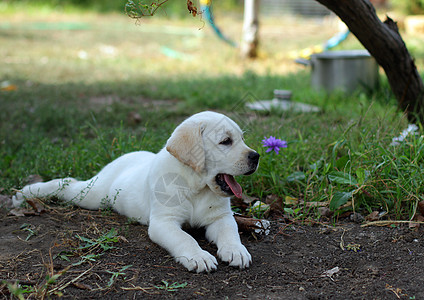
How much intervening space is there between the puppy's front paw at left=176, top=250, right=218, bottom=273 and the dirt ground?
38 millimetres

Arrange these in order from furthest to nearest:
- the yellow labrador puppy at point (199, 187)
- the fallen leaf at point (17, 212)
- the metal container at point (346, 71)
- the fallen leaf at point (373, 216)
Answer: the metal container at point (346, 71) < the fallen leaf at point (17, 212) < the fallen leaf at point (373, 216) < the yellow labrador puppy at point (199, 187)

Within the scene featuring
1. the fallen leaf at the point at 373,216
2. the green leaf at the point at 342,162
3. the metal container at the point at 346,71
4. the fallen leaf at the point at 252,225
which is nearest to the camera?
the fallen leaf at the point at 252,225

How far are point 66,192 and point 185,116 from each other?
2.52 metres

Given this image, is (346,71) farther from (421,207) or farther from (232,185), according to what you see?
(232,185)

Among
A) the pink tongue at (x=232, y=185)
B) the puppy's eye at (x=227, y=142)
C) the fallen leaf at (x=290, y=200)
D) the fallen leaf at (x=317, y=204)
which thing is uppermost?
the puppy's eye at (x=227, y=142)

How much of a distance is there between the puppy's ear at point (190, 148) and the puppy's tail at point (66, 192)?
3.17 feet

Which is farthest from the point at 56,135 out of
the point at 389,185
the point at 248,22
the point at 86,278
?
the point at 248,22

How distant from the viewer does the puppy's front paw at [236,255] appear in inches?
108

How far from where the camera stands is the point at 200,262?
2693 millimetres

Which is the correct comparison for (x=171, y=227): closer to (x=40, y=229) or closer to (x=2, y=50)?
(x=40, y=229)

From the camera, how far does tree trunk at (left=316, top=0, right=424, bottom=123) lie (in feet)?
14.1

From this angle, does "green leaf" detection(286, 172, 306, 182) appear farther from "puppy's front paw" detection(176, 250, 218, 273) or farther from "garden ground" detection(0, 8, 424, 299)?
"puppy's front paw" detection(176, 250, 218, 273)

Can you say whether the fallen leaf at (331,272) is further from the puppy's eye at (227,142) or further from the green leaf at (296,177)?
the green leaf at (296,177)

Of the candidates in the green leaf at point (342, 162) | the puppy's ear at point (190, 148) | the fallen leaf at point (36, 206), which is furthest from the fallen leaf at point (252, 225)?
the fallen leaf at point (36, 206)
